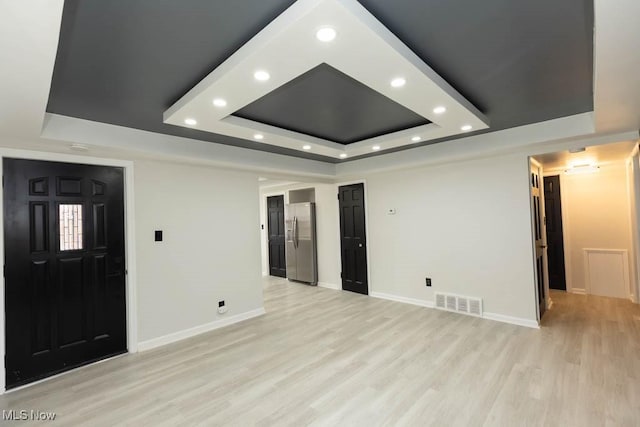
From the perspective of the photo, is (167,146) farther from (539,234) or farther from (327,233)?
(539,234)

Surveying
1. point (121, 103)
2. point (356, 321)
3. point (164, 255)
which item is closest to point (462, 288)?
point (356, 321)

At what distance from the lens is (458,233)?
14.6ft

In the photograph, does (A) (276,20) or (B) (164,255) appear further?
(B) (164,255)

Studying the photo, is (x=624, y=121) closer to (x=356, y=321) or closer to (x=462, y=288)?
(x=462, y=288)

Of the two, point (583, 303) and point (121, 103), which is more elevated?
point (121, 103)

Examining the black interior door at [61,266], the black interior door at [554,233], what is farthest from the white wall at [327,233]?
the black interior door at [554,233]

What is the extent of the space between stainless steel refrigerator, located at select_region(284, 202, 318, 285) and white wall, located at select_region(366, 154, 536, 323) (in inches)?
56.6

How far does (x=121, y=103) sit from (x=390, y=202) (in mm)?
4030

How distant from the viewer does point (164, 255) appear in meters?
3.73

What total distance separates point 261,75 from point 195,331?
3.40 meters

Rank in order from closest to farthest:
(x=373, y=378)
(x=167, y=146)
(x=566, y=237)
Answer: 1. (x=373, y=378)
2. (x=167, y=146)
3. (x=566, y=237)

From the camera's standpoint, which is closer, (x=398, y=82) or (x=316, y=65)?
(x=316, y=65)

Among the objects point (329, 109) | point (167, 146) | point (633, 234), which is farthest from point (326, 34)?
point (633, 234)

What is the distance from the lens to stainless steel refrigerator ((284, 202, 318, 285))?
21.4 feet
